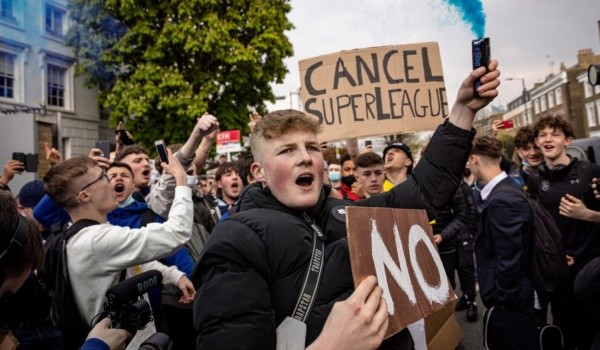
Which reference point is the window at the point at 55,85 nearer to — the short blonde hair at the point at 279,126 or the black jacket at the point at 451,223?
the black jacket at the point at 451,223

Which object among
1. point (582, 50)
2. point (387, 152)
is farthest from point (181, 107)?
point (582, 50)

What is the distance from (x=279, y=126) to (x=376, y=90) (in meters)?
2.26

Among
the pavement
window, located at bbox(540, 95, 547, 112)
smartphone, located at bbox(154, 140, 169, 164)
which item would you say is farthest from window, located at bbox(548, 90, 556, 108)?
smartphone, located at bbox(154, 140, 169, 164)

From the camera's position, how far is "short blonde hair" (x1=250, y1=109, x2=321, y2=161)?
5.75ft

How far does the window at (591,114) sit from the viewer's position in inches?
1821

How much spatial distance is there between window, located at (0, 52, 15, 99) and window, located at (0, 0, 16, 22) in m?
3.07

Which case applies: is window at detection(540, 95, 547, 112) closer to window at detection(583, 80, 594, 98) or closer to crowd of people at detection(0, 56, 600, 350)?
window at detection(583, 80, 594, 98)

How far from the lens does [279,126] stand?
1752 millimetres

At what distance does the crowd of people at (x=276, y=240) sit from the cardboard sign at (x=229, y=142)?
866 cm

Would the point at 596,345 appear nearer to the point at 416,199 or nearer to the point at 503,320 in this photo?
the point at 416,199

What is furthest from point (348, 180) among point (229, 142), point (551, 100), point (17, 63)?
point (551, 100)

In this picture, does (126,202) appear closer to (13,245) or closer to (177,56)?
(13,245)

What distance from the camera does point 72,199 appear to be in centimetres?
254

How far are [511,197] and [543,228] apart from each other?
30 centimetres
